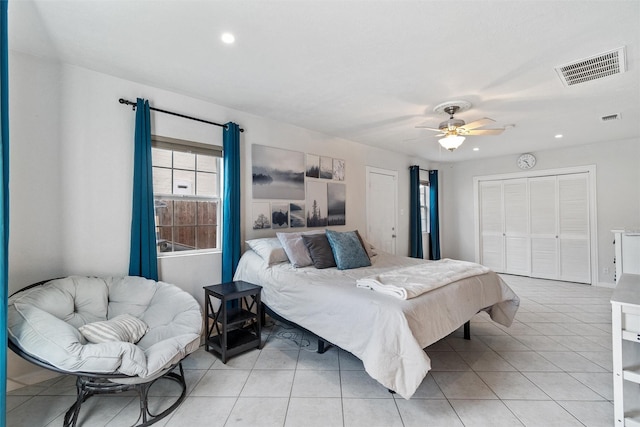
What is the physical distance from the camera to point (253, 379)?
226 cm

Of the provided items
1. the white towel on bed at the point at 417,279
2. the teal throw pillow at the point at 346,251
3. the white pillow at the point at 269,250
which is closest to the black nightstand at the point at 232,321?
the white pillow at the point at 269,250

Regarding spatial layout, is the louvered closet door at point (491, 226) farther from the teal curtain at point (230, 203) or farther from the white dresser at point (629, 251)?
the teal curtain at point (230, 203)

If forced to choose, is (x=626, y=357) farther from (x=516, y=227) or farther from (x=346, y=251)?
(x=516, y=227)

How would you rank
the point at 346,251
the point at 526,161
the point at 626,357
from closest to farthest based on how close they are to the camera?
the point at 626,357
the point at 346,251
the point at 526,161

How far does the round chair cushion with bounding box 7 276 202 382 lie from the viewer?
1563 mm

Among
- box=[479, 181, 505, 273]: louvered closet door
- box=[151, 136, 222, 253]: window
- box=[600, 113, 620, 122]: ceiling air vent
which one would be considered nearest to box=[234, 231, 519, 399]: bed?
box=[151, 136, 222, 253]: window

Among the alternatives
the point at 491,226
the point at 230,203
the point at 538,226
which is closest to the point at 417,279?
the point at 230,203

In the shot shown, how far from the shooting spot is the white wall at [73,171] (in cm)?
214

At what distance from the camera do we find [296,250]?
3098 mm

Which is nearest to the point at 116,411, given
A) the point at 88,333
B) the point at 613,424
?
the point at 88,333

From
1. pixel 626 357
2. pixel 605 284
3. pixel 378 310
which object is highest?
pixel 378 310

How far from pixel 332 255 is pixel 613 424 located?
233 centimetres

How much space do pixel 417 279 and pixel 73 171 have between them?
3.02m

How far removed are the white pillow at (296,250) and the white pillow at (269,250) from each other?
0.21 ft
